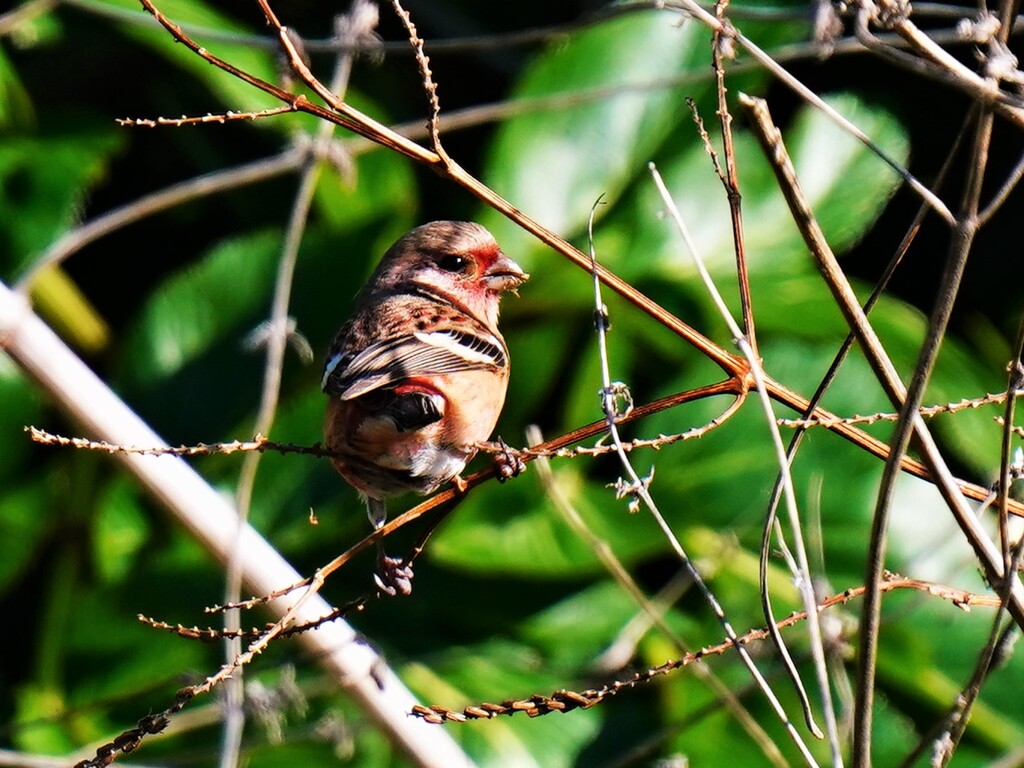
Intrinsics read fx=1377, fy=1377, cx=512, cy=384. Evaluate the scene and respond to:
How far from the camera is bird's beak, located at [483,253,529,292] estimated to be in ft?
10.3

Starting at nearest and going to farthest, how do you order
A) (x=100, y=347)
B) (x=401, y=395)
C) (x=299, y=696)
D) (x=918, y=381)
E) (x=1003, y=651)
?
(x=918, y=381) < (x=1003, y=651) < (x=299, y=696) < (x=401, y=395) < (x=100, y=347)

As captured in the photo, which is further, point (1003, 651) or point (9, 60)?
point (9, 60)

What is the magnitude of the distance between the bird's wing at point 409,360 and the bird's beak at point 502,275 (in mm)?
339

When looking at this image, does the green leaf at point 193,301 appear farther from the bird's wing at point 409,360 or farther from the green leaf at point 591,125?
the bird's wing at point 409,360

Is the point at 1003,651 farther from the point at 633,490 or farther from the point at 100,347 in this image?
the point at 100,347

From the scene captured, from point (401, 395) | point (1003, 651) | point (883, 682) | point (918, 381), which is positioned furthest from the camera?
point (883, 682)

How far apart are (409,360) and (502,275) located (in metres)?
0.57

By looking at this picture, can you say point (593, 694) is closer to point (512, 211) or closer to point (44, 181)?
point (512, 211)

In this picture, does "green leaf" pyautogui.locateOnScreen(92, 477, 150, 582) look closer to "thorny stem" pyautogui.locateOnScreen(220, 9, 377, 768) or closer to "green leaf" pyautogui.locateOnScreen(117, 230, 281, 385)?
"green leaf" pyautogui.locateOnScreen(117, 230, 281, 385)

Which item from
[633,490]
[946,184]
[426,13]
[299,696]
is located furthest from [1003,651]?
[426,13]

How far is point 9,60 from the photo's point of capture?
14.1 ft

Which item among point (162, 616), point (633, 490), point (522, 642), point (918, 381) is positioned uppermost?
point (162, 616)

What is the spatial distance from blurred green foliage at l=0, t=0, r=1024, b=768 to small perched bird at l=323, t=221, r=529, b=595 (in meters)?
0.68

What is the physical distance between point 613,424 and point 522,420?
1.97 m
